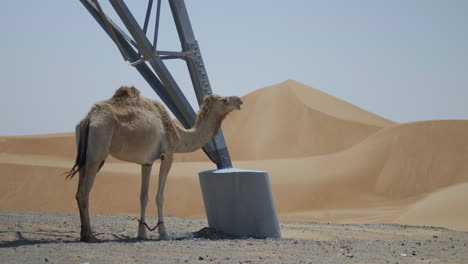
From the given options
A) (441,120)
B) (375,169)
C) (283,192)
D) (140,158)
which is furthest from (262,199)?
(441,120)

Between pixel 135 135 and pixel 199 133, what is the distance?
176 centimetres

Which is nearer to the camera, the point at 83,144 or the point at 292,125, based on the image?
the point at 83,144

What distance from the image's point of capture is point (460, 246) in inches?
437

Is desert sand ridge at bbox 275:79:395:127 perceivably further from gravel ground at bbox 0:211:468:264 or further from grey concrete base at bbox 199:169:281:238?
grey concrete base at bbox 199:169:281:238

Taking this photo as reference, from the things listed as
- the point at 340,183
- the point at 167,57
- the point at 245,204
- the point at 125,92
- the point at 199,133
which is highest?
the point at 167,57

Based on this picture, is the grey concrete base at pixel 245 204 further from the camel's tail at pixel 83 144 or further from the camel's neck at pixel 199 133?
the camel's tail at pixel 83 144

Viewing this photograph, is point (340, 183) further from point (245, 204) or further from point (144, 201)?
point (144, 201)

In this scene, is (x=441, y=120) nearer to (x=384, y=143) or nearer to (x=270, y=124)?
(x=384, y=143)

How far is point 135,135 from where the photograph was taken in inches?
408

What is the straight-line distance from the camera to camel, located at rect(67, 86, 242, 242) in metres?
9.77

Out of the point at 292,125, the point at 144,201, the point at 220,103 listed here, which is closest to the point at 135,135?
the point at 144,201

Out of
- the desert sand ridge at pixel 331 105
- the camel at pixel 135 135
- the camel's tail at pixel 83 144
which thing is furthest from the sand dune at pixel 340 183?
the desert sand ridge at pixel 331 105

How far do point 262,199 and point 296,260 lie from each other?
3663mm

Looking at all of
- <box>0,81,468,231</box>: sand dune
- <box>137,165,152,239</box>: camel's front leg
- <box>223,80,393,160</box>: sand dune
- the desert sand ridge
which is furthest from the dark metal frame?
the desert sand ridge
